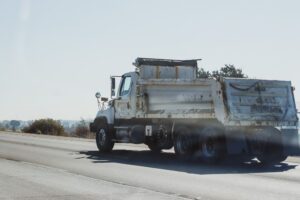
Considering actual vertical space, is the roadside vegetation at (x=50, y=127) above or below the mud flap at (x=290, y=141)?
above

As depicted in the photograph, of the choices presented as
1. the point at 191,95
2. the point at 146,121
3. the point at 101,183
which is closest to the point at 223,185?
the point at 101,183

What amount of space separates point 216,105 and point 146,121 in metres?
4.17

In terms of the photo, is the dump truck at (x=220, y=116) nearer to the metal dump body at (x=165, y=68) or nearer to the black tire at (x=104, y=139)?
the metal dump body at (x=165, y=68)

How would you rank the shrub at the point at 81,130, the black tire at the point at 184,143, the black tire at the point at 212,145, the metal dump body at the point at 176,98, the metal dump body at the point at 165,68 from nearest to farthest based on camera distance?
the black tire at the point at 212,145 → the metal dump body at the point at 176,98 → the black tire at the point at 184,143 → the metal dump body at the point at 165,68 → the shrub at the point at 81,130

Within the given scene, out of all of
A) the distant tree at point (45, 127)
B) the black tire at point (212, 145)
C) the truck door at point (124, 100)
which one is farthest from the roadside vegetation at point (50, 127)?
the black tire at point (212, 145)

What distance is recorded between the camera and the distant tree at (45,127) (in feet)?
168

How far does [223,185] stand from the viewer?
1209cm

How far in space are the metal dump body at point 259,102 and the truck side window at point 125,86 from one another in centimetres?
539

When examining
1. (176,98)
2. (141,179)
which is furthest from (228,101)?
(141,179)

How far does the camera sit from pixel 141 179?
42.9ft

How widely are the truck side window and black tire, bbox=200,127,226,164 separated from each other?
15.3 feet

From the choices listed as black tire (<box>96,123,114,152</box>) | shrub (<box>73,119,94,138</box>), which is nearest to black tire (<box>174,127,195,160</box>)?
black tire (<box>96,123,114,152</box>)

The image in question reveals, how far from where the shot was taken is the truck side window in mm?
21188

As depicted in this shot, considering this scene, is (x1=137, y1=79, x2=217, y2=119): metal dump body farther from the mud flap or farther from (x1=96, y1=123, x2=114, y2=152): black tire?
(x1=96, y1=123, x2=114, y2=152): black tire
